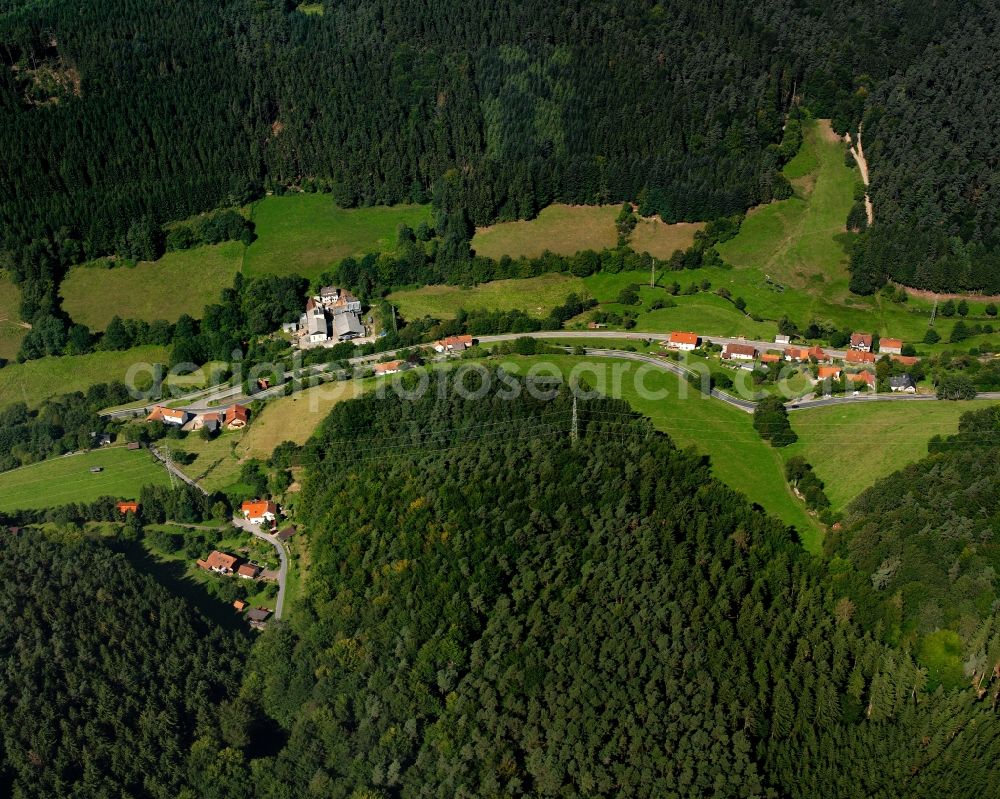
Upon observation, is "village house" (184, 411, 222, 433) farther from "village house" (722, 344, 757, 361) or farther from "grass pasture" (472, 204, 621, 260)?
"village house" (722, 344, 757, 361)

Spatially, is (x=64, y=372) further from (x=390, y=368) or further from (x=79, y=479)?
(x=390, y=368)

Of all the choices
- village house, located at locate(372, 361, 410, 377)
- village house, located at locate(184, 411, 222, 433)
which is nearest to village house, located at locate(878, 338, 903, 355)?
village house, located at locate(372, 361, 410, 377)

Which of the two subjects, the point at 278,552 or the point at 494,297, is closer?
the point at 278,552

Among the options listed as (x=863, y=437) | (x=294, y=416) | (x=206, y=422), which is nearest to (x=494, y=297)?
(x=294, y=416)

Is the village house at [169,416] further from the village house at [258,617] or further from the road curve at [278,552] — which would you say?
the village house at [258,617]

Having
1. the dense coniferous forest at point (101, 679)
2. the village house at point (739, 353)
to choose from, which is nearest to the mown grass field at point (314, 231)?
the village house at point (739, 353)

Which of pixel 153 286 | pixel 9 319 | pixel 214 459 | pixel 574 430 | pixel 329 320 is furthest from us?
pixel 153 286
